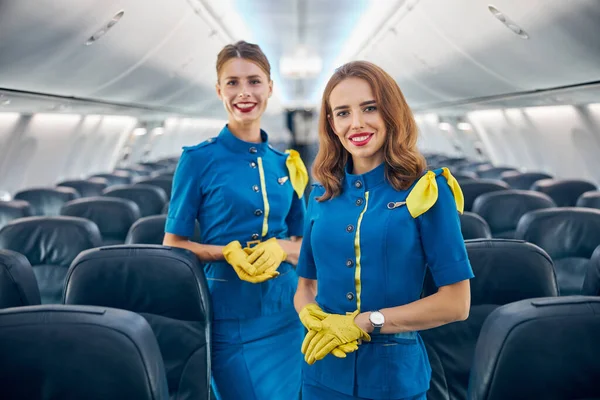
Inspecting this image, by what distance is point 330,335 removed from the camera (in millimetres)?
2021

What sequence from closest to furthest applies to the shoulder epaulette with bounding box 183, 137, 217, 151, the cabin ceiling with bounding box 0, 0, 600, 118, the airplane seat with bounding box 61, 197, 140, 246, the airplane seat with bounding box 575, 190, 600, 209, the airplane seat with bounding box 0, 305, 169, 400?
the airplane seat with bounding box 0, 305, 169, 400, the shoulder epaulette with bounding box 183, 137, 217, 151, the cabin ceiling with bounding box 0, 0, 600, 118, the airplane seat with bounding box 61, 197, 140, 246, the airplane seat with bounding box 575, 190, 600, 209

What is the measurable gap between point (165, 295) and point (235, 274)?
14.8 inches

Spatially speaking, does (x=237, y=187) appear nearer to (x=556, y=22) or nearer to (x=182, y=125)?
(x=556, y=22)

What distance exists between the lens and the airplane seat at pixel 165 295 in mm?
2672

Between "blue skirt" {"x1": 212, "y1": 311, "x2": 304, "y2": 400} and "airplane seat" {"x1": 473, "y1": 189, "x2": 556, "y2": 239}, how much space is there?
2.98 meters

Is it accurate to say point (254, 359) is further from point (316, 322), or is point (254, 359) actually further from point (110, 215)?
point (110, 215)

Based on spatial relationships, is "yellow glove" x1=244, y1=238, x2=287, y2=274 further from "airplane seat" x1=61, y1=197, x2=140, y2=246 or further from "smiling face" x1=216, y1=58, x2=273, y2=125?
"airplane seat" x1=61, y1=197, x2=140, y2=246

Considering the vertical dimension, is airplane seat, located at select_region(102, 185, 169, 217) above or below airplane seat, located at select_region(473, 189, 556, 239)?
above

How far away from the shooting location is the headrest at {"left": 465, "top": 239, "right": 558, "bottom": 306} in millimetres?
2891

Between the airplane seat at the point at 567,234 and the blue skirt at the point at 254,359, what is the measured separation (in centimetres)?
201

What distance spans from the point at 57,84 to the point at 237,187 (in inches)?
178

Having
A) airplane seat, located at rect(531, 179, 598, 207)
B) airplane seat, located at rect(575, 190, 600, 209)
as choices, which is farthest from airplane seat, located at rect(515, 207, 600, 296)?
airplane seat, located at rect(531, 179, 598, 207)

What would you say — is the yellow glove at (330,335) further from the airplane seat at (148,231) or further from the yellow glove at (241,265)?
the airplane seat at (148,231)

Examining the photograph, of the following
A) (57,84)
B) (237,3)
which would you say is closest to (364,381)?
(57,84)
